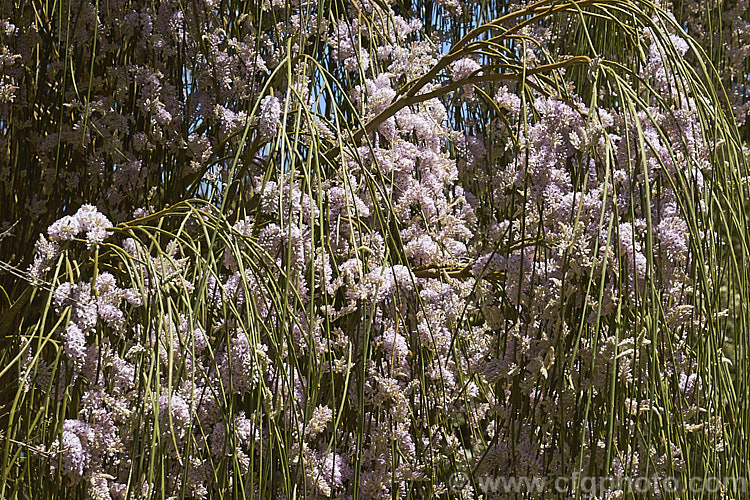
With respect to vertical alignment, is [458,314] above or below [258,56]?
below

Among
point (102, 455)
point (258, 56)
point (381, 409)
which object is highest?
point (258, 56)

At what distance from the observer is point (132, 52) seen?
1.69 metres

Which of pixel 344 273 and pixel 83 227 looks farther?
pixel 344 273

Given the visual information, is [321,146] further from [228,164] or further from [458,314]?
[458,314]

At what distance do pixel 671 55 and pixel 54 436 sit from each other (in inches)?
35.4

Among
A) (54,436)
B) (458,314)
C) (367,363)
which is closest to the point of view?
(54,436)

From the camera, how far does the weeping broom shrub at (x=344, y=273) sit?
114 centimetres

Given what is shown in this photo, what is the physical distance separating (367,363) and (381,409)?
85mm

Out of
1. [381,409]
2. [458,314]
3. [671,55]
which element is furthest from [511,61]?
[381,409]

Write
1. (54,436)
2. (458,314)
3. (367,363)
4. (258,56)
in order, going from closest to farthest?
(54,436), (367,363), (458,314), (258,56)

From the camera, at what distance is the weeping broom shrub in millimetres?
1138

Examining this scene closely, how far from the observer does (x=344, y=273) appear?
133 cm

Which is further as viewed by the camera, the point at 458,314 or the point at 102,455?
the point at 458,314

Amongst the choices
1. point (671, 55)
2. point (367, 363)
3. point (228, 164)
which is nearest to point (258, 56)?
point (228, 164)
